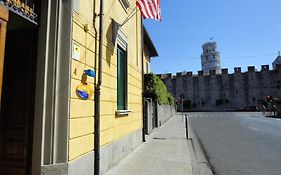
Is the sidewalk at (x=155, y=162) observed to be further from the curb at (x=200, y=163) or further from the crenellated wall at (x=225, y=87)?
the crenellated wall at (x=225, y=87)

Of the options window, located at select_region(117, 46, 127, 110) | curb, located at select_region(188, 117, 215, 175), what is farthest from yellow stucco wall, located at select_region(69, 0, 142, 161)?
curb, located at select_region(188, 117, 215, 175)

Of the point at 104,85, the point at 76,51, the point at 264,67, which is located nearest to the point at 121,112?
the point at 104,85

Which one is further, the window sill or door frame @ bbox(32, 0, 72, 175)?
the window sill

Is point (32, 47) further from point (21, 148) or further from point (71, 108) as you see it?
point (21, 148)

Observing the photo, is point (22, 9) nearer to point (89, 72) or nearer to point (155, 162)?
point (89, 72)

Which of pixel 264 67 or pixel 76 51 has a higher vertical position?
pixel 264 67

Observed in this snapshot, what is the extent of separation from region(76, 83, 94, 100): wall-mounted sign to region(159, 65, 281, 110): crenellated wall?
6010cm

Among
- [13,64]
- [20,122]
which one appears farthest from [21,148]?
[13,64]

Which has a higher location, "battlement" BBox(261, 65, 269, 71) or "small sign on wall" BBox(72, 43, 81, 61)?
"battlement" BBox(261, 65, 269, 71)

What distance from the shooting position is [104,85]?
6.44m

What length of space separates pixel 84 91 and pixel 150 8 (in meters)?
4.44

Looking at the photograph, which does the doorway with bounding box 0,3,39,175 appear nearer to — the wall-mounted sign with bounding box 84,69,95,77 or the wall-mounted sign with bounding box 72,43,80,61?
the wall-mounted sign with bounding box 72,43,80,61

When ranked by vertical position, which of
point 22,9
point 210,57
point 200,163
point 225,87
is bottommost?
point 200,163

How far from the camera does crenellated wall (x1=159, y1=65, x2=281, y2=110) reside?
63809 millimetres
